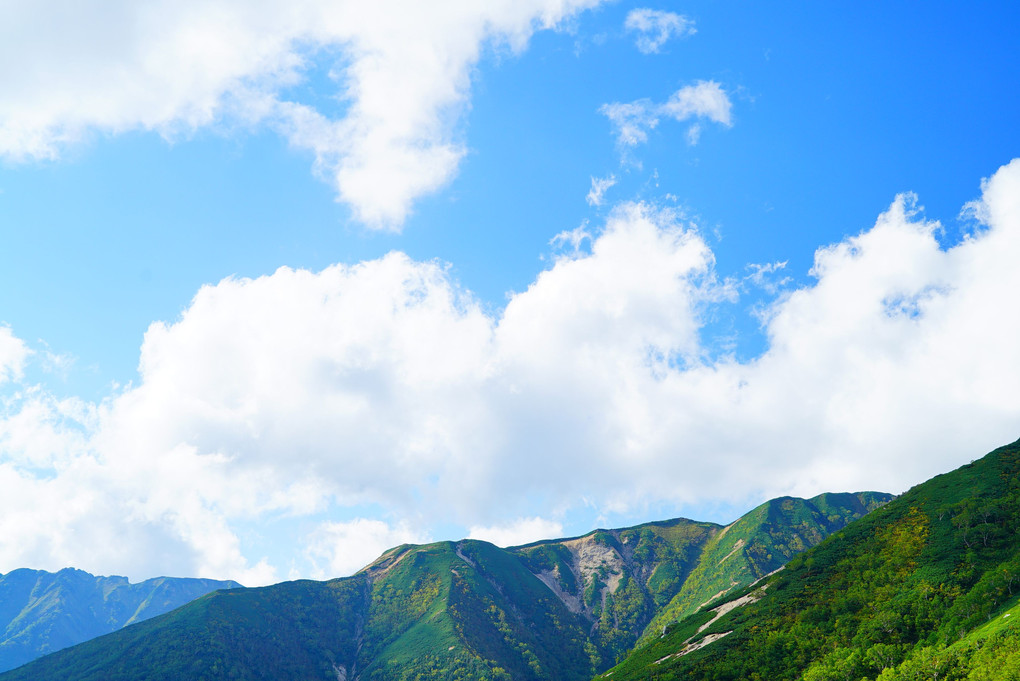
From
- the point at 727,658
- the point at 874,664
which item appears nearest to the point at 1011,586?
the point at 874,664

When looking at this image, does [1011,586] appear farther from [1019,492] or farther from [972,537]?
[1019,492]

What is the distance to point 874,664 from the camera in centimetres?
15000

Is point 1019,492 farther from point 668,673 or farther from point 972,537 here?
point 668,673

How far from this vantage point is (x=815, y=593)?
199m

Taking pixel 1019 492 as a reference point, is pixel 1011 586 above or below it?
below

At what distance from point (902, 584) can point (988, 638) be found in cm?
5302

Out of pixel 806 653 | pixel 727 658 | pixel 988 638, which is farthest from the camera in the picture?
pixel 727 658

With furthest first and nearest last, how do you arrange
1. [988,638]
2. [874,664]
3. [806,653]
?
1. [806,653]
2. [874,664]
3. [988,638]

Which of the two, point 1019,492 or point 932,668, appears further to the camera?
point 1019,492

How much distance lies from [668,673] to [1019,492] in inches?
5249

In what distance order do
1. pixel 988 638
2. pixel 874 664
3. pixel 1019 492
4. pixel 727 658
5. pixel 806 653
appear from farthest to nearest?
pixel 1019 492 < pixel 727 658 < pixel 806 653 < pixel 874 664 < pixel 988 638

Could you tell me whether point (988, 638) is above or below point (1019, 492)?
below

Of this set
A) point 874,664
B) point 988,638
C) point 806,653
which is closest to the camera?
point 988,638

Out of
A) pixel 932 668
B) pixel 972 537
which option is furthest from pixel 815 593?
pixel 932 668
